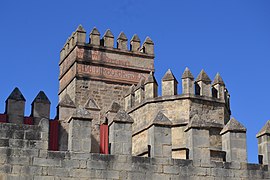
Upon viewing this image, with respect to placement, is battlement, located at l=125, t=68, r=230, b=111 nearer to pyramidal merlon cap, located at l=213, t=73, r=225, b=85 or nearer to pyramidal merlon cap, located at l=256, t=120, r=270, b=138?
pyramidal merlon cap, located at l=213, t=73, r=225, b=85

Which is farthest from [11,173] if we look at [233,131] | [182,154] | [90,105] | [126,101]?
[126,101]

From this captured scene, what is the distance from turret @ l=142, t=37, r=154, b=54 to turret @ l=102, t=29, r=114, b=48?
4.87ft

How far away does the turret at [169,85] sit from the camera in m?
22.2

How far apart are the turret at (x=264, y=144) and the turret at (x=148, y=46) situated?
11782mm

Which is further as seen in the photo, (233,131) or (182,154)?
(182,154)

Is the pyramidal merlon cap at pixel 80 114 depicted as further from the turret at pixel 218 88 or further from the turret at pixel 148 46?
the turret at pixel 148 46

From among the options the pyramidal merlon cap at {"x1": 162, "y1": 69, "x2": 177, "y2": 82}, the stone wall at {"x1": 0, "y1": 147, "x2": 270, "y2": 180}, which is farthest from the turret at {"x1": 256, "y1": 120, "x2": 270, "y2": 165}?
the pyramidal merlon cap at {"x1": 162, "y1": 69, "x2": 177, "y2": 82}

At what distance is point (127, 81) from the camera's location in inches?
1047

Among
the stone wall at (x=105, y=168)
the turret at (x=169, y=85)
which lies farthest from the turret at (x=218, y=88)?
the stone wall at (x=105, y=168)

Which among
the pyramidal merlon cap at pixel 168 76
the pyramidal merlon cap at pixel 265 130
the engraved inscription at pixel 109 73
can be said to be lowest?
the pyramidal merlon cap at pixel 265 130

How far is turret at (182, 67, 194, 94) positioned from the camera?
72.8 feet

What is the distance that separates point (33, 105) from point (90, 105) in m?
2.06

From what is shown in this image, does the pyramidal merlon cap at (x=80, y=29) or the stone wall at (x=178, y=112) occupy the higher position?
the pyramidal merlon cap at (x=80, y=29)

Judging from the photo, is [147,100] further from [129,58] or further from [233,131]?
[233,131]
